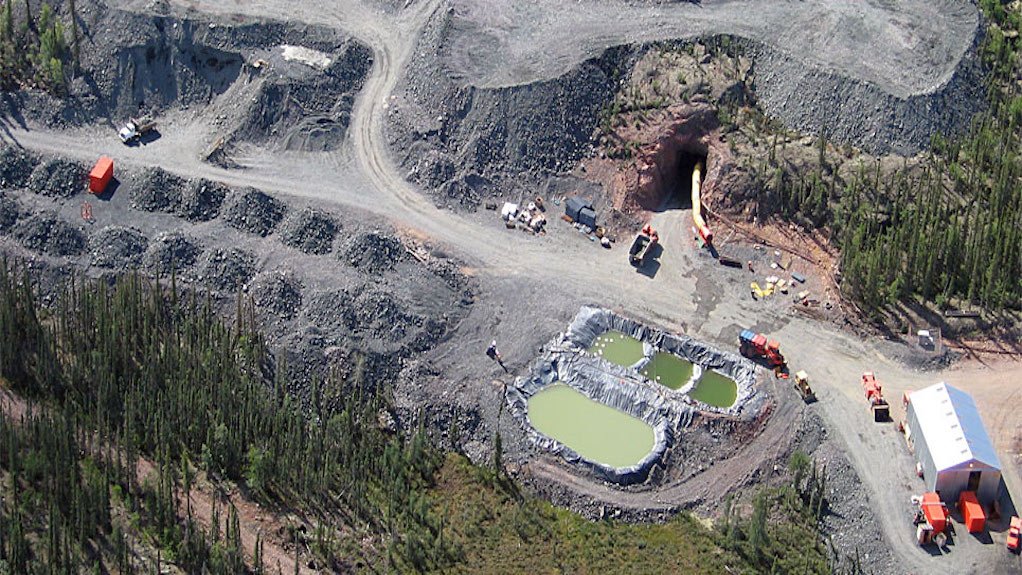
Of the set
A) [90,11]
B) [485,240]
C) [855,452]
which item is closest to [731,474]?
[855,452]

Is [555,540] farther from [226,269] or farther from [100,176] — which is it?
[100,176]

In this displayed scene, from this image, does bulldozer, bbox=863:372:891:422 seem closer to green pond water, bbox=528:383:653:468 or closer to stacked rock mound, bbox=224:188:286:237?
green pond water, bbox=528:383:653:468

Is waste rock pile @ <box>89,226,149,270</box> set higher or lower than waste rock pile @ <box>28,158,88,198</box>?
lower

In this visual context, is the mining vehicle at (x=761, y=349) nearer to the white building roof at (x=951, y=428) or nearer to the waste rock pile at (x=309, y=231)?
the white building roof at (x=951, y=428)

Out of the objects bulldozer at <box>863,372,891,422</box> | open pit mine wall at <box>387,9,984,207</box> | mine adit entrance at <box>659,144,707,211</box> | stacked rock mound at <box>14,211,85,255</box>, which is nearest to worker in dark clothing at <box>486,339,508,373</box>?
open pit mine wall at <box>387,9,984,207</box>

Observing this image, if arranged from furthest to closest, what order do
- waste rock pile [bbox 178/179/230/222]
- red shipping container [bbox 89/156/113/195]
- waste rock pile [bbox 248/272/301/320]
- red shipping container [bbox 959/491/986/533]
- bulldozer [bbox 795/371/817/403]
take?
red shipping container [bbox 89/156/113/195]
waste rock pile [bbox 178/179/230/222]
waste rock pile [bbox 248/272/301/320]
bulldozer [bbox 795/371/817/403]
red shipping container [bbox 959/491/986/533]

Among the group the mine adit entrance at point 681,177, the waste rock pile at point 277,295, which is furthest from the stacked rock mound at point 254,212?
the mine adit entrance at point 681,177

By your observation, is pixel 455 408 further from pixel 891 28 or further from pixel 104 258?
pixel 891 28

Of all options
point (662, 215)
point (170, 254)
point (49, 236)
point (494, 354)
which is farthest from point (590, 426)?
point (49, 236)
